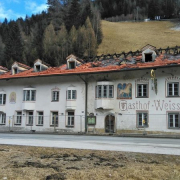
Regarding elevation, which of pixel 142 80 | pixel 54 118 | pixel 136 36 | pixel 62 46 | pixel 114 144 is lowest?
pixel 114 144

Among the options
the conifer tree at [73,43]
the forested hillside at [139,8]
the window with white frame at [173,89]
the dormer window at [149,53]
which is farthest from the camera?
the forested hillside at [139,8]

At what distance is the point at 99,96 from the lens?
27.1m

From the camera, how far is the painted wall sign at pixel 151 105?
2408cm

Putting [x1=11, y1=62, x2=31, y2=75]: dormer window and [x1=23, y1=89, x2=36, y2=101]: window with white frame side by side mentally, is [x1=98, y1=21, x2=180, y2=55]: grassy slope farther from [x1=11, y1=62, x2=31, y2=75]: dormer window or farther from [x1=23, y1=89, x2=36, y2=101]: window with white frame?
[x1=23, y1=89, x2=36, y2=101]: window with white frame

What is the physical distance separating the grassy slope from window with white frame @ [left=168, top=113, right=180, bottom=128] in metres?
39.5

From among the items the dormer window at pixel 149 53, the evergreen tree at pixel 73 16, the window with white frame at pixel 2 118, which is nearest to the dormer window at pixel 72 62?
the dormer window at pixel 149 53

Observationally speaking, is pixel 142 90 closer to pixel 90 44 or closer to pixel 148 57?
pixel 148 57

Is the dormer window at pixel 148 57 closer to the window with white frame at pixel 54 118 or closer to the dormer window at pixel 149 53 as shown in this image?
the dormer window at pixel 149 53

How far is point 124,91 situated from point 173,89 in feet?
16.4

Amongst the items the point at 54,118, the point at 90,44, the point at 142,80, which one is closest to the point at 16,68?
the point at 54,118

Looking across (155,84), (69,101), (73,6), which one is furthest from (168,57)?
(73,6)

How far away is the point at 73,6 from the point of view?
70062 mm

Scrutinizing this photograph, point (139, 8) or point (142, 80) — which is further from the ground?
point (139, 8)

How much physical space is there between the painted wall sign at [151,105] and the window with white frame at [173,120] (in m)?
0.60
